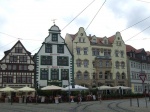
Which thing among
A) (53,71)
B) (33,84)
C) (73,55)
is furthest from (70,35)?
(33,84)

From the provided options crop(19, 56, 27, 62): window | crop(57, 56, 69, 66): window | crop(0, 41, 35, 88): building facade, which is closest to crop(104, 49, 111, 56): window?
crop(57, 56, 69, 66): window

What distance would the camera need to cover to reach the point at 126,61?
5956 centimetres

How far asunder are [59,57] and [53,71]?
117 inches

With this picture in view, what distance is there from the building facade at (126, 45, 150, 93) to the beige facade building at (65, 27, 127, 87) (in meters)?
2.30

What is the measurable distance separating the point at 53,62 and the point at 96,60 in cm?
929

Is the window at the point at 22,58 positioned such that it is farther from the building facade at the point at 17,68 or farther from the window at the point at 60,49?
the window at the point at 60,49

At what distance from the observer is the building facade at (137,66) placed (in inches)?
2360

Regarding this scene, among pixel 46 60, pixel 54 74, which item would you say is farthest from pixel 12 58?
pixel 54 74

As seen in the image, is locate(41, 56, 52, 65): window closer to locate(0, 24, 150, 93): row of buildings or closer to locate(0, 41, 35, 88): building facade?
locate(0, 24, 150, 93): row of buildings

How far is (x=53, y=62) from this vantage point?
50.5m

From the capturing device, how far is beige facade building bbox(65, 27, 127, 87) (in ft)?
174

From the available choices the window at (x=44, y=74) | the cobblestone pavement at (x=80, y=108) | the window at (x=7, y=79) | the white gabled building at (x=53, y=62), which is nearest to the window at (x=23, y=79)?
the window at (x=7, y=79)

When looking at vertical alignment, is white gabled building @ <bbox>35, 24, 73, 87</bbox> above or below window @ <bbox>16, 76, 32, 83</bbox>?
above

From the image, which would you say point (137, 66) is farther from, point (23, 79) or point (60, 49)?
point (23, 79)
